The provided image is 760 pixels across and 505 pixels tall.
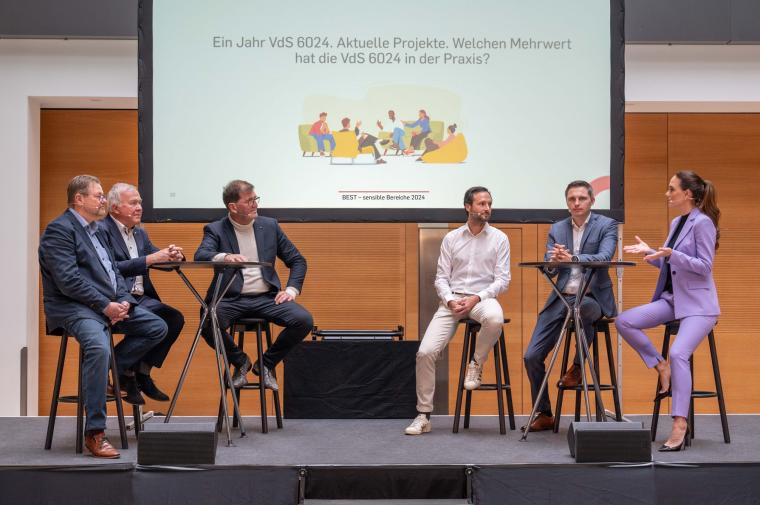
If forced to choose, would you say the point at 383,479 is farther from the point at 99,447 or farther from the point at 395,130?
the point at 395,130

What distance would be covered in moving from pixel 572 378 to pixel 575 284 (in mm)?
501

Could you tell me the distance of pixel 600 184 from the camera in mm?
5188

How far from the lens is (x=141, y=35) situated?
17.0ft

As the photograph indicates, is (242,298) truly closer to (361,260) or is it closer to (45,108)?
(361,260)

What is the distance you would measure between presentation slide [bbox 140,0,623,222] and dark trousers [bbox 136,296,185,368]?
2.87 feet

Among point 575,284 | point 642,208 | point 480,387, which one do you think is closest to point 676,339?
point 575,284

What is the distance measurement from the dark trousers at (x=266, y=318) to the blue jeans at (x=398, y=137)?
1371 mm

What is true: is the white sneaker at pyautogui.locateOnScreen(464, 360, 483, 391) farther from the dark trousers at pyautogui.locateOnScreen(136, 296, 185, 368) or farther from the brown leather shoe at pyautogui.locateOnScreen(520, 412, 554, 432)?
the dark trousers at pyautogui.locateOnScreen(136, 296, 185, 368)

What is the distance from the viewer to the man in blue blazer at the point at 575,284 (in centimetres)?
436

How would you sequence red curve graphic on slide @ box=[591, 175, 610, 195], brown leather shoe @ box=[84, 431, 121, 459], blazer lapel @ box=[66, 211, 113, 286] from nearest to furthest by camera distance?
brown leather shoe @ box=[84, 431, 121, 459] → blazer lapel @ box=[66, 211, 113, 286] → red curve graphic on slide @ box=[591, 175, 610, 195]

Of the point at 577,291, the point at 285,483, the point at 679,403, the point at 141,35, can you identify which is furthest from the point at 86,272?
the point at 679,403

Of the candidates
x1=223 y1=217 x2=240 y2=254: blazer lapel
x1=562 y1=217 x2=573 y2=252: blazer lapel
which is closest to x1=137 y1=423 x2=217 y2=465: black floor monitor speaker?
x1=223 y1=217 x2=240 y2=254: blazer lapel

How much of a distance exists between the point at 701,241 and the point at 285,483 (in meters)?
2.24

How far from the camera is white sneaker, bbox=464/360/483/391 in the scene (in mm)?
4242
